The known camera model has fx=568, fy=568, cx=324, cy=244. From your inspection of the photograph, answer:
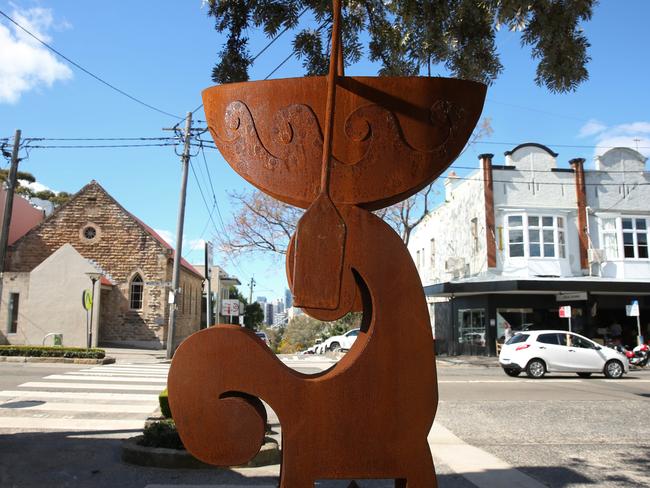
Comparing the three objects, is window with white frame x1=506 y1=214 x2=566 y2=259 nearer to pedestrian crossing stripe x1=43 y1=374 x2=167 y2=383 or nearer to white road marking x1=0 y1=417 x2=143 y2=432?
pedestrian crossing stripe x1=43 y1=374 x2=167 y2=383

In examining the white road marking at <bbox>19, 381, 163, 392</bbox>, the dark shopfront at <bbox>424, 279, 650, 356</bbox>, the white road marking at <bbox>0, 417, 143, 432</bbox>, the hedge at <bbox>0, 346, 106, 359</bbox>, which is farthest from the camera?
the dark shopfront at <bbox>424, 279, 650, 356</bbox>

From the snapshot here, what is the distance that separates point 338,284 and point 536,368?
1732cm

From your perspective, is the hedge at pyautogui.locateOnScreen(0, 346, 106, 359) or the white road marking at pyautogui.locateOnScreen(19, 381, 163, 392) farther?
the hedge at pyautogui.locateOnScreen(0, 346, 106, 359)

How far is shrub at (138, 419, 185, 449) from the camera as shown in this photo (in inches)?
274

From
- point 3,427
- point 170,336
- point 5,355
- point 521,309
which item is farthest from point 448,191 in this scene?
point 3,427

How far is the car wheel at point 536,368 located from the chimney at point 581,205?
35.7 ft

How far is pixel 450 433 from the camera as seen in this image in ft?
30.3

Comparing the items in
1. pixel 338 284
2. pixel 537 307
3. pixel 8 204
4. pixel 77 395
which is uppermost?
pixel 8 204

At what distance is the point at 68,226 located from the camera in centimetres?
3039

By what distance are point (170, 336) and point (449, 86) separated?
67.3 feet

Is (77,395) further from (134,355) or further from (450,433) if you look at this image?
(134,355)


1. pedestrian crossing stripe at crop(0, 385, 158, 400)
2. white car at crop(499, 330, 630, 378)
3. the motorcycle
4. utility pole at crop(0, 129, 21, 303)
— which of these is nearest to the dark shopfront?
the motorcycle

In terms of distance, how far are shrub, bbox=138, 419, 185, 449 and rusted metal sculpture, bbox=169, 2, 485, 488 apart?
4312 millimetres

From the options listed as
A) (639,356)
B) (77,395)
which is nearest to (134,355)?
(77,395)
